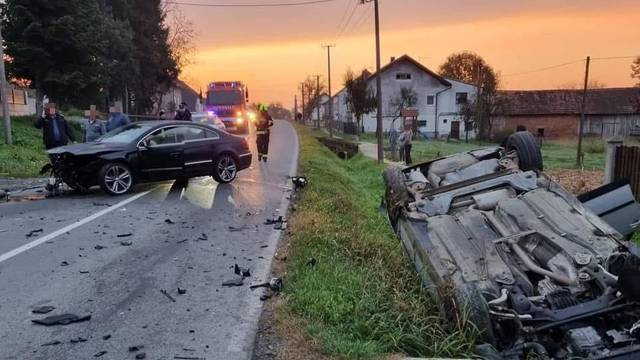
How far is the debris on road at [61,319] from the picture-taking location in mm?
4434

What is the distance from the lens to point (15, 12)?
23.4 meters

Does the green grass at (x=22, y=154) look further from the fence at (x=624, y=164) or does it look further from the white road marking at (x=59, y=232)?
the fence at (x=624, y=164)

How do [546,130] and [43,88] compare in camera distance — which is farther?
[546,130]

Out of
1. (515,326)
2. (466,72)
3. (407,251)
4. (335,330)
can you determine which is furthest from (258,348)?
(466,72)

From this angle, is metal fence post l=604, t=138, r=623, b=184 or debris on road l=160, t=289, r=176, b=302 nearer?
debris on road l=160, t=289, r=176, b=302

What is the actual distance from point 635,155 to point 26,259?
422 inches

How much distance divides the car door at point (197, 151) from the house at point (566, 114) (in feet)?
170

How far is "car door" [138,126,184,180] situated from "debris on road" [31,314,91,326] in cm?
644

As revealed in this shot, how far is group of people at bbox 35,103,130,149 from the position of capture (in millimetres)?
12398

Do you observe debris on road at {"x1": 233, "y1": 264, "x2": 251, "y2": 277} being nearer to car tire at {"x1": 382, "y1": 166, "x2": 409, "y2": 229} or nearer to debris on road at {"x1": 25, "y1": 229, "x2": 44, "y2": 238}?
car tire at {"x1": 382, "y1": 166, "x2": 409, "y2": 229}

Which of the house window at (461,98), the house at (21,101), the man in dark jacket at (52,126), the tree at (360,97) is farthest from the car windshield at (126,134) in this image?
the house window at (461,98)

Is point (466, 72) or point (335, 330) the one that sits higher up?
point (466, 72)

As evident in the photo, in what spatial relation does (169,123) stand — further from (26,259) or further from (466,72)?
(466,72)

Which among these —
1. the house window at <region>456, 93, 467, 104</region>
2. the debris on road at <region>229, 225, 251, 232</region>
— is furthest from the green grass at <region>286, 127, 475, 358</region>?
the house window at <region>456, 93, 467, 104</region>
